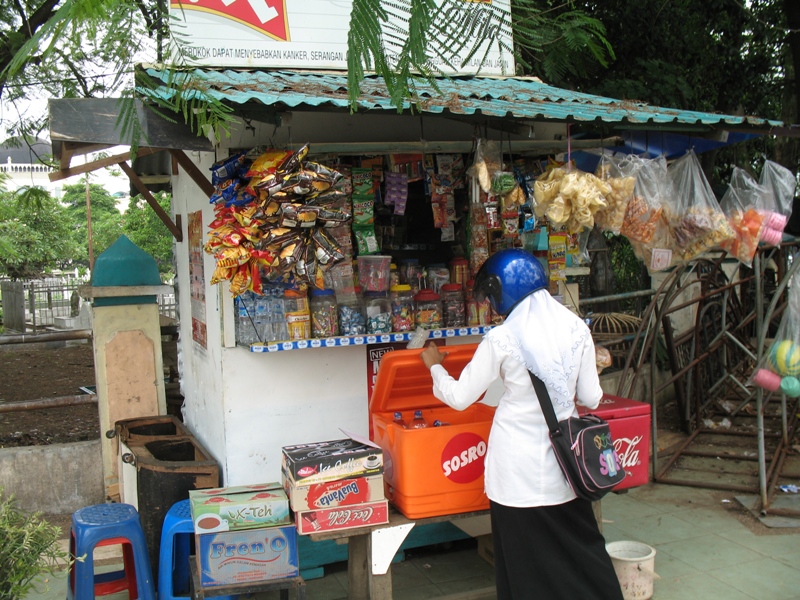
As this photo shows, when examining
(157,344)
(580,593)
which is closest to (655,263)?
(580,593)

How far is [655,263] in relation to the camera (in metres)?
4.04

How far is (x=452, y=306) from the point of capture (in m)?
4.38

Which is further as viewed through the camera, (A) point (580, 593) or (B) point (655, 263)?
(B) point (655, 263)

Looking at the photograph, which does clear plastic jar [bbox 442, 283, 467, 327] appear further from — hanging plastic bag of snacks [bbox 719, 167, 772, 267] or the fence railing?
the fence railing

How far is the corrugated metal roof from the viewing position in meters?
3.20

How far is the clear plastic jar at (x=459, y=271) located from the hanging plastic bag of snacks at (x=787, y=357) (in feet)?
5.92

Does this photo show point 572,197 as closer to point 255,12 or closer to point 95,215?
point 255,12

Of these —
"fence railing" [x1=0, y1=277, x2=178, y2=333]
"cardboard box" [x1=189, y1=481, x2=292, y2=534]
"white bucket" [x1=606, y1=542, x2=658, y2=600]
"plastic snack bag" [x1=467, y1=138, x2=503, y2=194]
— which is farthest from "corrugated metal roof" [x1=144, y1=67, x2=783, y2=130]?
"fence railing" [x1=0, y1=277, x2=178, y2=333]

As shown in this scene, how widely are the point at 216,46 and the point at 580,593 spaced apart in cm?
349

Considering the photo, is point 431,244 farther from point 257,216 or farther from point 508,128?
point 257,216

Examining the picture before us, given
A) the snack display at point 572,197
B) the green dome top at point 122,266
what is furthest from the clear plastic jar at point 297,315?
the green dome top at point 122,266

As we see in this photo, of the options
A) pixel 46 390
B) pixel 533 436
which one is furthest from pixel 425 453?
pixel 46 390

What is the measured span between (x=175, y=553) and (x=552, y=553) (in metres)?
2.06

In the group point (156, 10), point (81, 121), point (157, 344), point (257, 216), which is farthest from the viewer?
point (157, 344)
